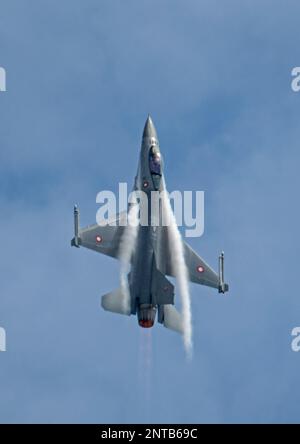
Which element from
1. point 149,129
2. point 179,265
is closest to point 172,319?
point 179,265

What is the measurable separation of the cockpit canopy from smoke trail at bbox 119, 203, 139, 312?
9.48 feet

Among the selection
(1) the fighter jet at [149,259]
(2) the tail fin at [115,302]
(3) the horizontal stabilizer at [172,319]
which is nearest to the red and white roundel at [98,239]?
(1) the fighter jet at [149,259]

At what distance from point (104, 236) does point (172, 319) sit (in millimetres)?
8070

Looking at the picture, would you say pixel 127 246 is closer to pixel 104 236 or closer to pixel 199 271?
Result: pixel 104 236

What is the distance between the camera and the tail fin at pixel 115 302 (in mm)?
103438

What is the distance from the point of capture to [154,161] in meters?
105

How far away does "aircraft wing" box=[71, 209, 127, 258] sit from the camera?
4245 inches

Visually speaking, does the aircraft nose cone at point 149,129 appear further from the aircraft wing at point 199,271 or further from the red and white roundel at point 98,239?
the aircraft wing at point 199,271

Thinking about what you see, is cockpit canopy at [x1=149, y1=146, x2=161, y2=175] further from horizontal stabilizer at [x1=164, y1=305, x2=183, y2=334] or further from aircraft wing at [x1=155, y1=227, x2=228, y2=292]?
horizontal stabilizer at [x1=164, y1=305, x2=183, y2=334]

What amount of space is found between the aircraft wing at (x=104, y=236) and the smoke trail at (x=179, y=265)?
13.4 ft

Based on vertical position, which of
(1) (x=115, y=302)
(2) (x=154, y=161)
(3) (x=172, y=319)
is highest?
(2) (x=154, y=161)
